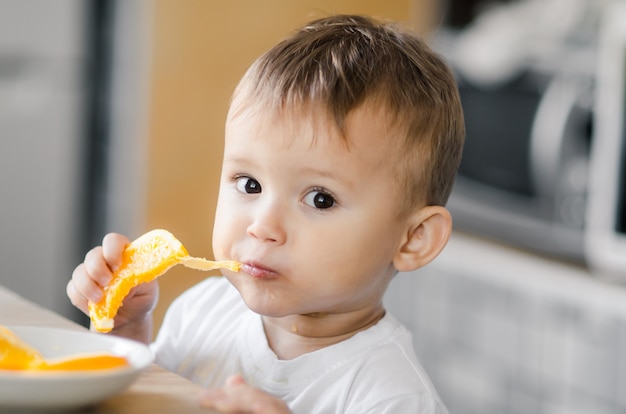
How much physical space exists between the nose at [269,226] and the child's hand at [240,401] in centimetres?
23

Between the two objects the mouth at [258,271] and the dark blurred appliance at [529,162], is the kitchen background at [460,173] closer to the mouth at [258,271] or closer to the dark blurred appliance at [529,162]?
the dark blurred appliance at [529,162]

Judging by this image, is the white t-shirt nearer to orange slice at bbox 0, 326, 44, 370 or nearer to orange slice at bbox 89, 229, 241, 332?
orange slice at bbox 89, 229, 241, 332

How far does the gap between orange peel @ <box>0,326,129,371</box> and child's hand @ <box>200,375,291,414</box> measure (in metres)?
0.07

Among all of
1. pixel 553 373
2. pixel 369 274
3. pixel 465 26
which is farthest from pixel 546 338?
pixel 369 274

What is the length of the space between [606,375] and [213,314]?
1169mm

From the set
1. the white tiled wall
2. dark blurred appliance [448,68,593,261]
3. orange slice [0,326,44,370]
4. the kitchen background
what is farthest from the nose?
dark blurred appliance [448,68,593,261]

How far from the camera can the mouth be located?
964 mm

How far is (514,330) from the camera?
2.34 m

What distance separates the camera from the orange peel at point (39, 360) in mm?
728

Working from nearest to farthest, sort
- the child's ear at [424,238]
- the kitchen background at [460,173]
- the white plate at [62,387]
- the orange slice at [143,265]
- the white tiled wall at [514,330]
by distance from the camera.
A: 1. the white plate at [62,387]
2. the orange slice at [143,265]
3. the child's ear at [424,238]
4. the white tiled wall at [514,330]
5. the kitchen background at [460,173]

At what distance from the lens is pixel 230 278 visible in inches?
39.5

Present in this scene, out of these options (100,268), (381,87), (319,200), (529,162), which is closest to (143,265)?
(100,268)

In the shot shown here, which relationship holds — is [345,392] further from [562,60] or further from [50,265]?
[50,265]

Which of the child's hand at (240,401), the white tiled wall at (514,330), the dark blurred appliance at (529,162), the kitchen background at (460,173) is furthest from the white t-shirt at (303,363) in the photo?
the dark blurred appliance at (529,162)
